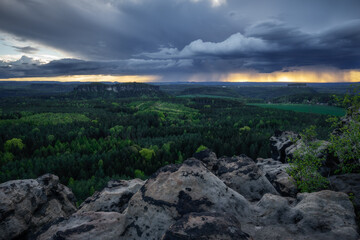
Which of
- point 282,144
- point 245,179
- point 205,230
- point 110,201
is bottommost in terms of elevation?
point 282,144

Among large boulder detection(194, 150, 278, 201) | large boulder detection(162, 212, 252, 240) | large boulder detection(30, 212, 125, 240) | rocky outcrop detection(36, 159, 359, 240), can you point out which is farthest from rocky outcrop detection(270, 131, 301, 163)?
large boulder detection(30, 212, 125, 240)

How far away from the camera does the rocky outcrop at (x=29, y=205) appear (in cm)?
1484

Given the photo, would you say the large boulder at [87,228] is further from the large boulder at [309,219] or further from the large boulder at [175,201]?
the large boulder at [309,219]

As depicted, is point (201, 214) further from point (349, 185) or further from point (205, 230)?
point (349, 185)

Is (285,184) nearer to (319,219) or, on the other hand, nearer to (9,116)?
(319,219)

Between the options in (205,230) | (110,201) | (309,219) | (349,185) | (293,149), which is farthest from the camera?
(293,149)

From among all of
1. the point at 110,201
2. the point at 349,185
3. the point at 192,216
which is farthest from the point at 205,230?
the point at 349,185

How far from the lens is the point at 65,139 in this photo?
89938mm

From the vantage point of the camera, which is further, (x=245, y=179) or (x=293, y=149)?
(x=293, y=149)

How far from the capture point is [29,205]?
1667cm

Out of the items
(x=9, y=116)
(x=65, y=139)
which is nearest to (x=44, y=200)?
(x=65, y=139)

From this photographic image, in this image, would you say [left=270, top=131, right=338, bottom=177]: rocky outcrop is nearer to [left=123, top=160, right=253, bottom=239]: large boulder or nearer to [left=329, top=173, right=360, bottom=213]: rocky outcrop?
[left=329, top=173, right=360, bottom=213]: rocky outcrop

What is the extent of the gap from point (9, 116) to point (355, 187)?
640 feet

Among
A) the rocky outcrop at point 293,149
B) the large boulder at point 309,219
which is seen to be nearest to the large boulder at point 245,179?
the rocky outcrop at point 293,149
